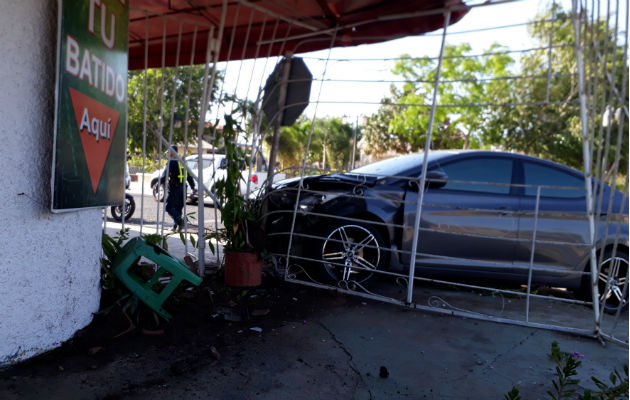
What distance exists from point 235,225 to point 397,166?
1868 millimetres

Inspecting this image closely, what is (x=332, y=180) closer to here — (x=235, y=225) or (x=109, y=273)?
(x=235, y=225)

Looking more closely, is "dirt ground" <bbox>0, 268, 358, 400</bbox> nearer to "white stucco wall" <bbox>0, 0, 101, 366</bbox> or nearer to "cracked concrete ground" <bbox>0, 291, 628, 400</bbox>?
"cracked concrete ground" <bbox>0, 291, 628, 400</bbox>

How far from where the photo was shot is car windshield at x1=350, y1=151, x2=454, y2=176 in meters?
4.97

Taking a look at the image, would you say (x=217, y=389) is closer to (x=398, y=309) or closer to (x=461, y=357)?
(x=461, y=357)

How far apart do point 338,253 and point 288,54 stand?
2.01 metres

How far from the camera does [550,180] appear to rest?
517 cm

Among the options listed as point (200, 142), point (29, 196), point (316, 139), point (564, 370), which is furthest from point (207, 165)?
point (316, 139)

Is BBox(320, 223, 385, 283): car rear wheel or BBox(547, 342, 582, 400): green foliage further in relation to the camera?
BBox(320, 223, 385, 283): car rear wheel

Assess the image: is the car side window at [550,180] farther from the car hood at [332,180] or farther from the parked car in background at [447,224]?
the car hood at [332,180]

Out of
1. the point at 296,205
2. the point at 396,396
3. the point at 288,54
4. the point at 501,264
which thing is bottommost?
the point at 396,396

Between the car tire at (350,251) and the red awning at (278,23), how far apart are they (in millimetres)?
1746

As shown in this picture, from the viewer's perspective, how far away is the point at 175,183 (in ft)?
30.2

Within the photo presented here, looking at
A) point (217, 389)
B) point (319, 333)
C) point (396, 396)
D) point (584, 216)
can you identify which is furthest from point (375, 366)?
point (584, 216)

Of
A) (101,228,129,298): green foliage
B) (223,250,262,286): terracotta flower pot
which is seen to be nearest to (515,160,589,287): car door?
(223,250,262,286): terracotta flower pot
